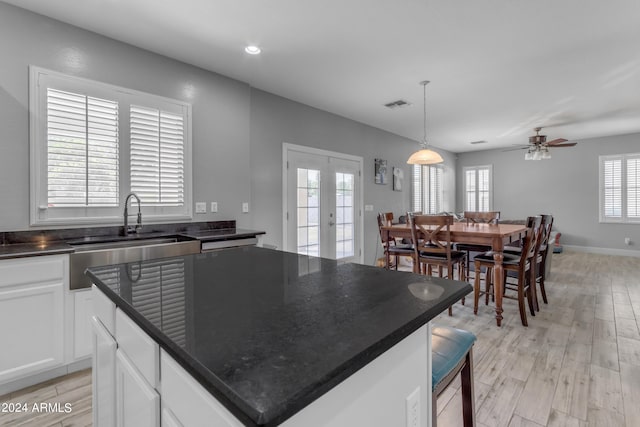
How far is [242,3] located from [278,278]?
6.91 feet

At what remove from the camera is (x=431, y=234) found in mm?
3100

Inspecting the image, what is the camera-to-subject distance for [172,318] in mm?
767

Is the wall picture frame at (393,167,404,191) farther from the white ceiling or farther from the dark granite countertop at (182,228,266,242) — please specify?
the dark granite countertop at (182,228,266,242)

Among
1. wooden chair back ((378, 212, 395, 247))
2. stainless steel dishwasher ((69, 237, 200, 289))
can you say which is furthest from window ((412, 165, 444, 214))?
stainless steel dishwasher ((69, 237, 200, 289))

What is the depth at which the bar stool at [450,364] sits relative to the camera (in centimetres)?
104

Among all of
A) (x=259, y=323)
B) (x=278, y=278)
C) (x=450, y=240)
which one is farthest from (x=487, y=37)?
(x=259, y=323)

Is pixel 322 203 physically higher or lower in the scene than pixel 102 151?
lower

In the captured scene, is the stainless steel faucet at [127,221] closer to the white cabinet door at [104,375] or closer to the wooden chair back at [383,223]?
the white cabinet door at [104,375]

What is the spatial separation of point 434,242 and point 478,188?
6.26 metres

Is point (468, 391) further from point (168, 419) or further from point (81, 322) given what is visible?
point (81, 322)

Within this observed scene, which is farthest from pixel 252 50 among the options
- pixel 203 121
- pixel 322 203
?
pixel 322 203

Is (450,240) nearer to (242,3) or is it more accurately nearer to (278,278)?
(278,278)

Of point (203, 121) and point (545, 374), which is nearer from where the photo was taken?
point (545, 374)

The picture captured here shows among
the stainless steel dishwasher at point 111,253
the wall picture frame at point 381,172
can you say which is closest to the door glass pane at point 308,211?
the wall picture frame at point 381,172
